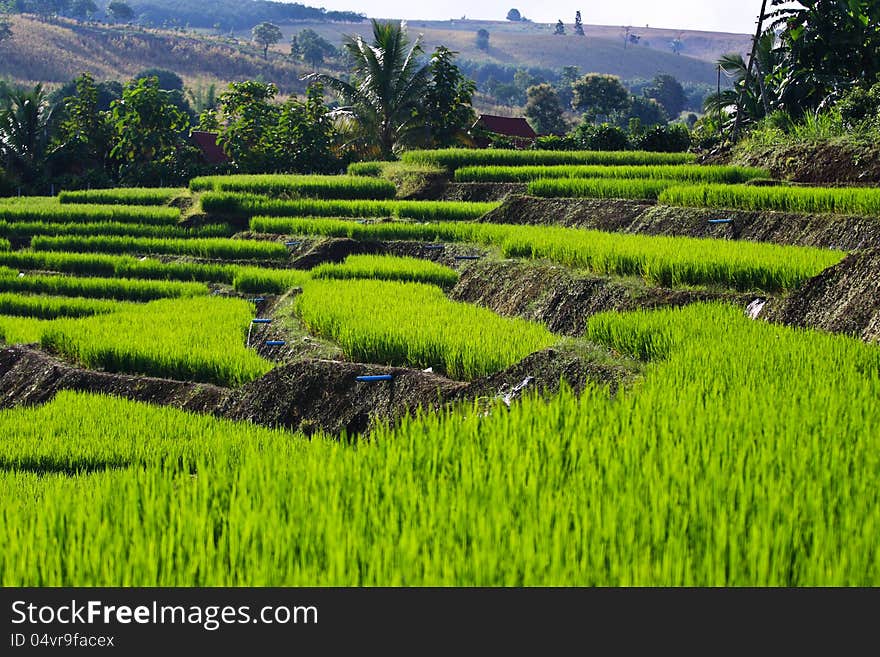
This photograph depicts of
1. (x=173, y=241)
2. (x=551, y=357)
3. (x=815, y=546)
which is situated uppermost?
(x=815, y=546)

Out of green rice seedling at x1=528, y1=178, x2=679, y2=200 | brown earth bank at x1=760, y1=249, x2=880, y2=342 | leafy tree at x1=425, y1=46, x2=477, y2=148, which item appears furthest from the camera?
leafy tree at x1=425, y1=46, x2=477, y2=148

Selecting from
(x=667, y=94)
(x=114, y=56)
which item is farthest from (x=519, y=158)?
(x=667, y=94)

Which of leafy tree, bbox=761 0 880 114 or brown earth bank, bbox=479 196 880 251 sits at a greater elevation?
leafy tree, bbox=761 0 880 114

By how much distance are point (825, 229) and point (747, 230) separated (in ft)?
3.90

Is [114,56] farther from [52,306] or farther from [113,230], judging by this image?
[52,306]

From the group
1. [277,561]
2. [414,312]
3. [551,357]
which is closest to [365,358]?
[414,312]

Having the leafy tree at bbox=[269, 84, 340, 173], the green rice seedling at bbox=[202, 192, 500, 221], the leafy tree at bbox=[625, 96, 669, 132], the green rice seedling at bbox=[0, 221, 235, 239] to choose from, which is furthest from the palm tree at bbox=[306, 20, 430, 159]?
the leafy tree at bbox=[625, 96, 669, 132]

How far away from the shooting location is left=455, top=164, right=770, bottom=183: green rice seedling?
14508mm

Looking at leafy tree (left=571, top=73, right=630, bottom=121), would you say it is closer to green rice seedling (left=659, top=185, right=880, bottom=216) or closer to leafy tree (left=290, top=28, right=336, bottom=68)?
leafy tree (left=290, top=28, right=336, bottom=68)

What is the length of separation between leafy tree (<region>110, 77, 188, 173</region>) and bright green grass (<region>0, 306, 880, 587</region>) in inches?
984

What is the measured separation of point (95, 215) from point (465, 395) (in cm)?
1467

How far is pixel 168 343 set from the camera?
923 centimetres

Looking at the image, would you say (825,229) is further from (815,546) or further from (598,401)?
(815,546)

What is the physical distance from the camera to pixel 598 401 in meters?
4.53
